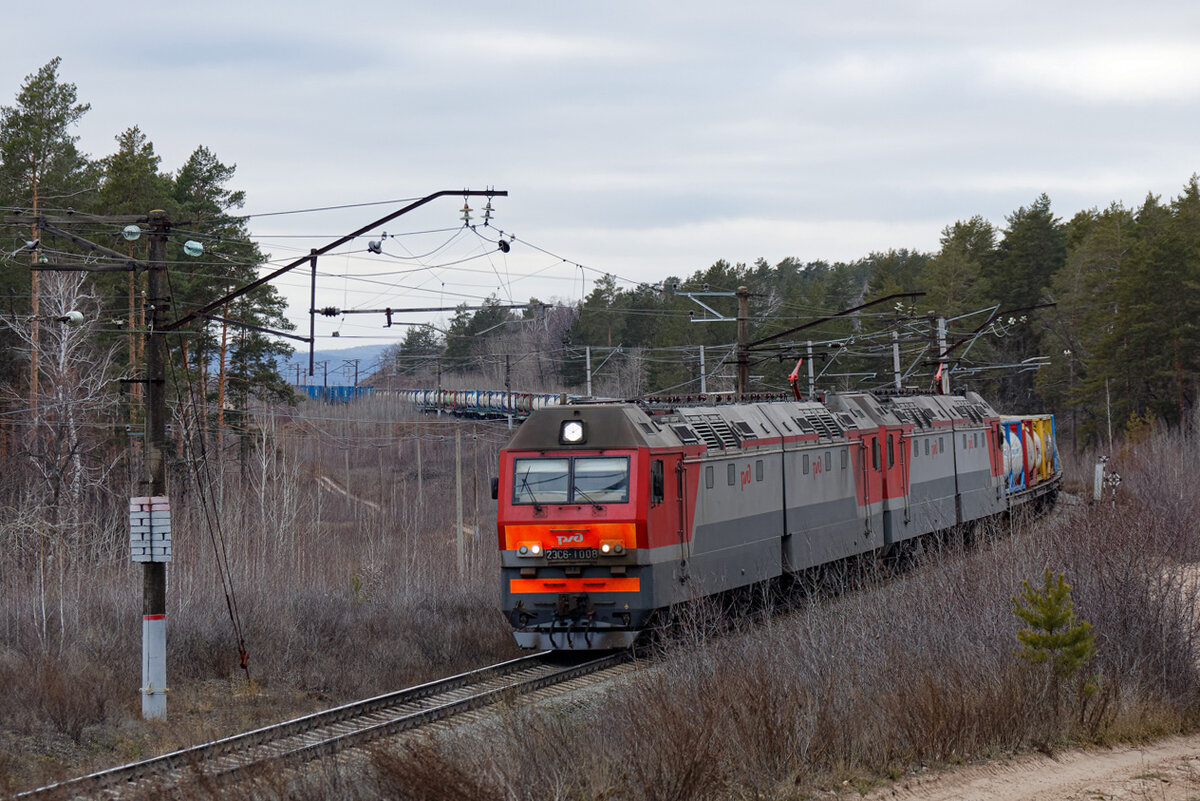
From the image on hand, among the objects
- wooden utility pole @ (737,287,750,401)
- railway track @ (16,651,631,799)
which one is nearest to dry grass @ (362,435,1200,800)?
railway track @ (16,651,631,799)

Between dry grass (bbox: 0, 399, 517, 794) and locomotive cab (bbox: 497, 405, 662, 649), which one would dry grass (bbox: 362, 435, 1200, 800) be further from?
dry grass (bbox: 0, 399, 517, 794)

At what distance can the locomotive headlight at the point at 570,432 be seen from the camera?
17422mm

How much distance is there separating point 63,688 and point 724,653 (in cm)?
785

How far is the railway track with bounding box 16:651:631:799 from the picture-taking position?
1038 cm

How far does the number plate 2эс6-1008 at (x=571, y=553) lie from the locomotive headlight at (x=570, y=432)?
1.49 meters

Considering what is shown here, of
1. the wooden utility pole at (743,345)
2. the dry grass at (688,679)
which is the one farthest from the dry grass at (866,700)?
the wooden utility pole at (743,345)

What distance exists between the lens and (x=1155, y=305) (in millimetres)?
57281

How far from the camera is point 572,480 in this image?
56.7 ft

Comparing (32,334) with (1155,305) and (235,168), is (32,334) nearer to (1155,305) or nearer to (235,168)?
(235,168)

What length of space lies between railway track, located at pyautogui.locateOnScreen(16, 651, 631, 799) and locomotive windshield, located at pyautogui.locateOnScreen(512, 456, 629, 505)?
2.30 m

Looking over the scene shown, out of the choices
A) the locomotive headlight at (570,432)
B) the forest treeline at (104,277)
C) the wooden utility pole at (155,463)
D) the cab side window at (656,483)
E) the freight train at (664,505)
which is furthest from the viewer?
the forest treeline at (104,277)

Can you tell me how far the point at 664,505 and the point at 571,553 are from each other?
1.45m

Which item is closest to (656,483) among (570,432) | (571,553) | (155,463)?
(570,432)

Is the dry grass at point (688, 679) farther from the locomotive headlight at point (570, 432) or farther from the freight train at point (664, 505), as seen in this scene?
the locomotive headlight at point (570, 432)
